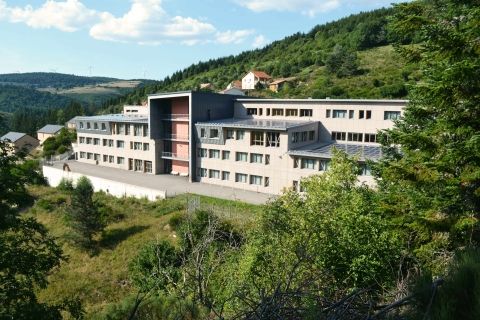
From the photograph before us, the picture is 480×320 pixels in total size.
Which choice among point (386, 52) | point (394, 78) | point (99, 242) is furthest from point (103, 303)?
point (386, 52)

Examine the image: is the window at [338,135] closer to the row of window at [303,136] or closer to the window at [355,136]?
the window at [355,136]

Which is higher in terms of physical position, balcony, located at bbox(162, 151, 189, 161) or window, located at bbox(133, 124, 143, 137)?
window, located at bbox(133, 124, 143, 137)

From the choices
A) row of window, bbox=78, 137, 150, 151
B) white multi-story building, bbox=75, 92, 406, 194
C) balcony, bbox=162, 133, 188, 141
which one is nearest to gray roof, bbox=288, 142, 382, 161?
white multi-story building, bbox=75, 92, 406, 194

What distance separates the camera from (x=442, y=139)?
12.5 meters

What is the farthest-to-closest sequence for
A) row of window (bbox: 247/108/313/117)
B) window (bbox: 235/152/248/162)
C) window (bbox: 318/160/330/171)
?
row of window (bbox: 247/108/313/117) < window (bbox: 235/152/248/162) < window (bbox: 318/160/330/171)

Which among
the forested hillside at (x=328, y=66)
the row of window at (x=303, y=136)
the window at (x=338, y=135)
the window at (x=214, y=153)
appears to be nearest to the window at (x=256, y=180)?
the window at (x=214, y=153)

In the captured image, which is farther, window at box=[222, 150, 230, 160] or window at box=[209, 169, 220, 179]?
window at box=[209, 169, 220, 179]

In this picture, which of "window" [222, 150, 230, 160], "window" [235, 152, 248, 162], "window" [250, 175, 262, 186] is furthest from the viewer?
"window" [222, 150, 230, 160]

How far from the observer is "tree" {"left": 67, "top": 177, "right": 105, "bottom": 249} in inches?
1163

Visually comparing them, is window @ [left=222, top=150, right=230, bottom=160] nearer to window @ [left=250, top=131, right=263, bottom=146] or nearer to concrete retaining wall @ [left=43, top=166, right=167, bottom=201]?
window @ [left=250, top=131, right=263, bottom=146]

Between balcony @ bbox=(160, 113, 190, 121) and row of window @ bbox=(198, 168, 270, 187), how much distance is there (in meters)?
6.35

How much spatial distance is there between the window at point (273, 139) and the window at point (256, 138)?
32.3 inches

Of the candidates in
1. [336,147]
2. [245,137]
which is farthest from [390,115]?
[245,137]

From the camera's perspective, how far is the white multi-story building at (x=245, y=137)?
37.5m
